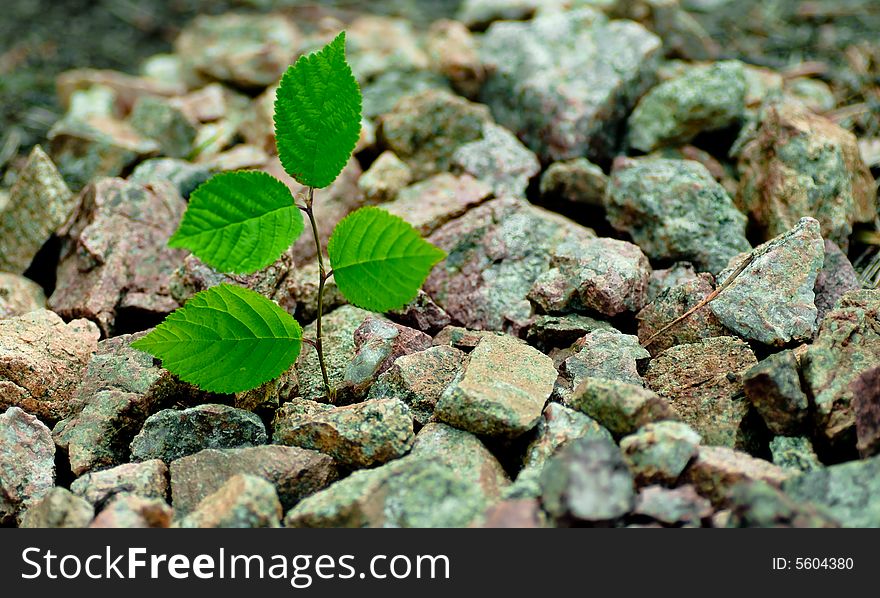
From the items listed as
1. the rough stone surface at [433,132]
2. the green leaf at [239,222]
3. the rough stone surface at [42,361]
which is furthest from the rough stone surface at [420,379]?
the rough stone surface at [433,132]

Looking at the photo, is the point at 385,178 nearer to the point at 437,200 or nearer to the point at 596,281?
the point at 437,200

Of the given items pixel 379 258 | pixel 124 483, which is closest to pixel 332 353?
pixel 379 258

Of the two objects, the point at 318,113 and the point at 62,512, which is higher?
the point at 318,113

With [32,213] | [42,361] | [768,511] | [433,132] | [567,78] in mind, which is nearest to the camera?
[768,511]

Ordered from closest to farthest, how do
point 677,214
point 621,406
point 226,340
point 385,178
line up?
point 621,406 → point 226,340 → point 677,214 → point 385,178

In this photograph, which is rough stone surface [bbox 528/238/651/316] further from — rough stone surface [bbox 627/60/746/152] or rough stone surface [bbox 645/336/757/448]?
rough stone surface [bbox 627/60/746/152]

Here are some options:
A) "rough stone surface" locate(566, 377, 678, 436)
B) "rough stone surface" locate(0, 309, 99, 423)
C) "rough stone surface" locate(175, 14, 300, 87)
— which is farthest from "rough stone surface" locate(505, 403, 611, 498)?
"rough stone surface" locate(175, 14, 300, 87)

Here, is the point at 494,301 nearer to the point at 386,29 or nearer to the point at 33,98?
the point at 386,29
